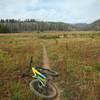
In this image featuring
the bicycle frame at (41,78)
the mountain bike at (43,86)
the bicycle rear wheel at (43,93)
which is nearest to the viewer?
the bicycle rear wheel at (43,93)

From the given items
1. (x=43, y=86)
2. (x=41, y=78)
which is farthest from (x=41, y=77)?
(x=43, y=86)

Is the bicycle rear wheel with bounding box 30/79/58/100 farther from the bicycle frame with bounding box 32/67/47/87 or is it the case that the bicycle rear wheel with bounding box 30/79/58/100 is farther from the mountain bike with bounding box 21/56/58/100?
the bicycle frame with bounding box 32/67/47/87

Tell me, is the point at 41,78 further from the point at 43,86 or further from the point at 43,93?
the point at 43,93

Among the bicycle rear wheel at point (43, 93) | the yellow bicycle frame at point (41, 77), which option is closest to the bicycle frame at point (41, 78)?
the yellow bicycle frame at point (41, 77)

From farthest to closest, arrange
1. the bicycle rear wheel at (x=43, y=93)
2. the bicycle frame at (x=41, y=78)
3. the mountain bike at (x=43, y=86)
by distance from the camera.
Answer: the bicycle frame at (x=41, y=78) < the mountain bike at (x=43, y=86) < the bicycle rear wheel at (x=43, y=93)

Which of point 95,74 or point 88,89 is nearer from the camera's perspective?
point 88,89

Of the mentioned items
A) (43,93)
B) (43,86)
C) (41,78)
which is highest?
(41,78)

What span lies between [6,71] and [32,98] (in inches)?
242

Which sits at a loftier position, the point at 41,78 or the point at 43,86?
the point at 41,78

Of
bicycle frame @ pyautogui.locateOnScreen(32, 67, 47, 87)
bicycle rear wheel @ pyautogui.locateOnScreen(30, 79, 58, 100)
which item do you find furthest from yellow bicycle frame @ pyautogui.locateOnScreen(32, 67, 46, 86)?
bicycle rear wheel @ pyautogui.locateOnScreen(30, 79, 58, 100)

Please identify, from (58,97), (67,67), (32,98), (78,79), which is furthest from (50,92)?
(67,67)

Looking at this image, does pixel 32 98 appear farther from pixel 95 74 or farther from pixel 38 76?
pixel 95 74

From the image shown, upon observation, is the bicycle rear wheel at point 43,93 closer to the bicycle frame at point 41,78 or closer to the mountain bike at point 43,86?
the mountain bike at point 43,86

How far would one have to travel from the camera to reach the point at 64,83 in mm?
10664
